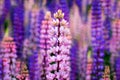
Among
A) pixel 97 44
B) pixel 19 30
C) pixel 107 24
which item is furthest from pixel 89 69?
pixel 107 24

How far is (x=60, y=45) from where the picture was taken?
5289 millimetres

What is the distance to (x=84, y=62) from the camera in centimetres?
751

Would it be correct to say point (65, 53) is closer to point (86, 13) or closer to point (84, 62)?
point (84, 62)

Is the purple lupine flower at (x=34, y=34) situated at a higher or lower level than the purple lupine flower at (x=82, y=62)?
higher

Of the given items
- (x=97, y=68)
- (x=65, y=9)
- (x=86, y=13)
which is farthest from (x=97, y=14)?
(x=86, y=13)

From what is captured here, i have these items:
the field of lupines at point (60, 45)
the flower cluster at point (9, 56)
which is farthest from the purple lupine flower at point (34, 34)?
the flower cluster at point (9, 56)

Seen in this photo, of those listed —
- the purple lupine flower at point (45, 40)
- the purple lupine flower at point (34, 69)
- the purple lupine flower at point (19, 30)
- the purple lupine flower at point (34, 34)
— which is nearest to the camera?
the purple lupine flower at point (45, 40)

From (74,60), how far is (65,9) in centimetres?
97

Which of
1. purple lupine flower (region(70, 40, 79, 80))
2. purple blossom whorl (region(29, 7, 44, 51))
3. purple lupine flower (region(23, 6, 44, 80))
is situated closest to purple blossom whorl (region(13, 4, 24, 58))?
purple lupine flower (region(23, 6, 44, 80))

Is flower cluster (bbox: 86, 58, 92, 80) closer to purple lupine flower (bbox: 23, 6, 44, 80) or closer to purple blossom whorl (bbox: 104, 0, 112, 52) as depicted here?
purple lupine flower (bbox: 23, 6, 44, 80)

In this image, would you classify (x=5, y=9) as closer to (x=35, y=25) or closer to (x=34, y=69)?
(x=35, y=25)

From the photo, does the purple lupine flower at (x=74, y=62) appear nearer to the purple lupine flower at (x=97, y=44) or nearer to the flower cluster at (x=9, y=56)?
the purple lupine flower at (x=97, y=44)

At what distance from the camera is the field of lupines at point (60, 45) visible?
17.4 feet

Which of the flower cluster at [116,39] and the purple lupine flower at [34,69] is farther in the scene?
the flower cluster at [116,39]
